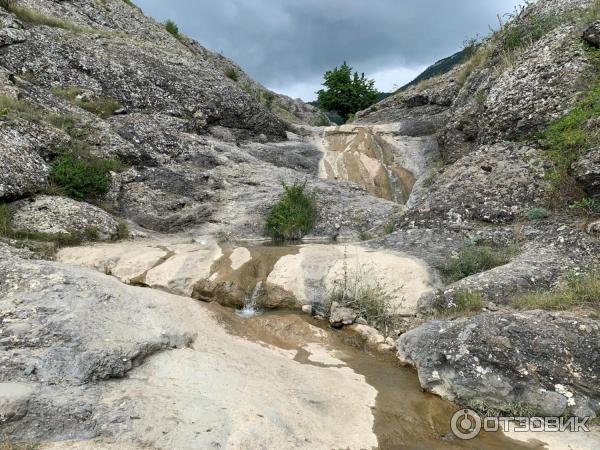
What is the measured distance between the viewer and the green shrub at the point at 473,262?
30.2 feet

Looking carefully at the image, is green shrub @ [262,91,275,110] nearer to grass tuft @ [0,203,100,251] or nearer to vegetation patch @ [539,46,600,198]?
grass tuft @ [0,203,100,251]

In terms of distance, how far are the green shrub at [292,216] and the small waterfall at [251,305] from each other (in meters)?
4.15

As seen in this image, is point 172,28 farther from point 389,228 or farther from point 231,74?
point 389,228

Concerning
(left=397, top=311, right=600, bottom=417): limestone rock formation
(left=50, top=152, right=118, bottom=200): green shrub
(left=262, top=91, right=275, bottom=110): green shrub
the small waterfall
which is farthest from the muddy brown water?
(left=262, top=91, right=275, bottom=110): green shrub

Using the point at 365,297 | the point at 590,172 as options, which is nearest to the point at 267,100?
the point at 590,172

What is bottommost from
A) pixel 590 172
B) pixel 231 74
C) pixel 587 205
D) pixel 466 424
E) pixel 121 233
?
pixel 466 424

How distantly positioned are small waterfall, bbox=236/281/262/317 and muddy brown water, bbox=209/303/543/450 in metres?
0.25

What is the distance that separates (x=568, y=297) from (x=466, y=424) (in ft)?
9.16

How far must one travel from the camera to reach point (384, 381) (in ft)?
22.3

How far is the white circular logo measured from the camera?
556 cm

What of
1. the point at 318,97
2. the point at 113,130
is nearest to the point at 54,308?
the point at 113,130

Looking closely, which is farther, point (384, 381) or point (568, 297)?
point (568, 297)

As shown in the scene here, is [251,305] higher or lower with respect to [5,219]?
lower

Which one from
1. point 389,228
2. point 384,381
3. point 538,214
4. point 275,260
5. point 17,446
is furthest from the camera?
point 389,228
